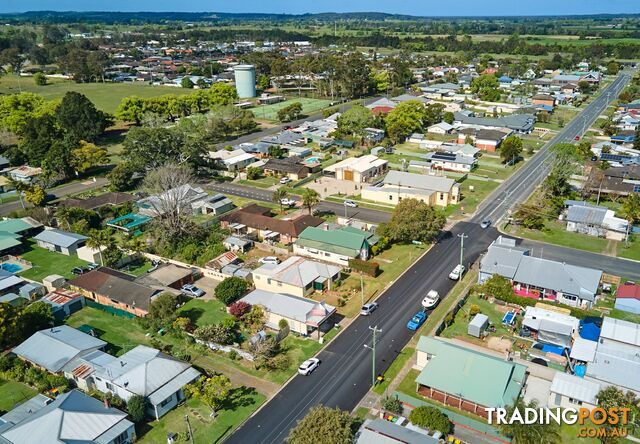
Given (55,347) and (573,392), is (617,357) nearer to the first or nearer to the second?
(573,392)

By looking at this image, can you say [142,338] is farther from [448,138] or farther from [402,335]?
[448,138]

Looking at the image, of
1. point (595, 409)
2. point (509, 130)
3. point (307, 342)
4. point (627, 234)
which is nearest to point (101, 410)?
point (307, 342)

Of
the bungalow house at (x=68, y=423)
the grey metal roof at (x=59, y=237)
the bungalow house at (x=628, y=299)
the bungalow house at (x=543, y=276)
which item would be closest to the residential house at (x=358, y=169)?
the bungalow house at (x=543, y=276)

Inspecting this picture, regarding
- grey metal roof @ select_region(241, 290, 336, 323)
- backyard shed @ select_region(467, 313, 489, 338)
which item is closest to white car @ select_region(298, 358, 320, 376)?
grey metal roof @ select_region(241, 290, 336, 323)

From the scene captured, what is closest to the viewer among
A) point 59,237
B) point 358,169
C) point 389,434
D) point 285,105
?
point 389,434

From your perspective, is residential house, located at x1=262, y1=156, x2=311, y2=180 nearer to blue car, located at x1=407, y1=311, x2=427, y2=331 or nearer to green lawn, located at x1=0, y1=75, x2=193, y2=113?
blue car, located at x1=407, y1=311, x2=427, y2=331

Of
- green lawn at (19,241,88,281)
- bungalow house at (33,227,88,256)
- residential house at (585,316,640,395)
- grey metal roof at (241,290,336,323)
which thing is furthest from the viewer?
bungalow house at (33,227,88,256)

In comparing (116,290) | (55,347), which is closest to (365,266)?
(116,290)
